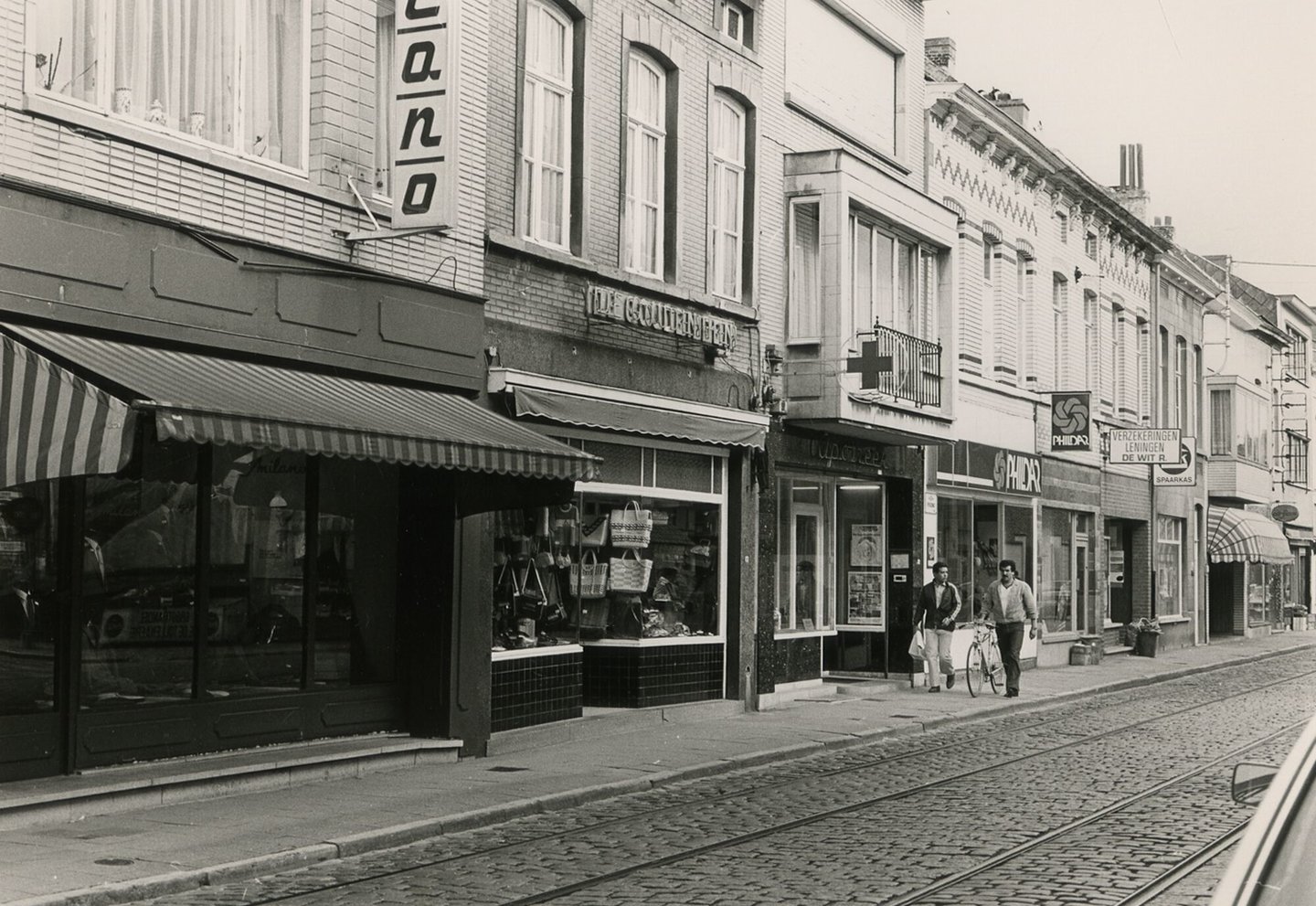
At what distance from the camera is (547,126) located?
1534 centimetres

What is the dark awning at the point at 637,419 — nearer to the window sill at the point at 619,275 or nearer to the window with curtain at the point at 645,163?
the window sill at the point at 619,275

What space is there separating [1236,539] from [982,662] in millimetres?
22161

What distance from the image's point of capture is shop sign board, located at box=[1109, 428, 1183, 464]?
29.8 meters

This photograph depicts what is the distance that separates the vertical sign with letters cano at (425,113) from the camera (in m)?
12.0

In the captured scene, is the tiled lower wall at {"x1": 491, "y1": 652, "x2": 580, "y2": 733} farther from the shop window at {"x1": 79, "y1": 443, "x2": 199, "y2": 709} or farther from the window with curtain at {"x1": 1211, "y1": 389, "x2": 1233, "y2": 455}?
the window with curtain at {"x1": 1211, "y1": 389, "x2": 1233, "y2": 455}

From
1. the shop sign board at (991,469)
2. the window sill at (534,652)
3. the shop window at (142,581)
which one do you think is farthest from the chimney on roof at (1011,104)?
the shop window at (142,581)

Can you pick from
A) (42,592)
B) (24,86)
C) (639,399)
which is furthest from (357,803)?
(639,399)

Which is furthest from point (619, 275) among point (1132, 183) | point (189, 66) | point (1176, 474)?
point (1132, 183)

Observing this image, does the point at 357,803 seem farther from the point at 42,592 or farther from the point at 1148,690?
the point at 1148,690

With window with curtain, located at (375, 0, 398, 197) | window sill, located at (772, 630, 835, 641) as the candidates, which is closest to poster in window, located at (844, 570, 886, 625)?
window sill, located at (772, 630, 835, 641)

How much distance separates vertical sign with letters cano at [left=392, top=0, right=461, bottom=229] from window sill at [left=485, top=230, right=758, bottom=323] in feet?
6.64

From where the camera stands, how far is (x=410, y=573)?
44.8 feet

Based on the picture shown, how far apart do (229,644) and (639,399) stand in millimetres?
5580

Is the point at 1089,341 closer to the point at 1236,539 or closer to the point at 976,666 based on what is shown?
the point at 1236,539
